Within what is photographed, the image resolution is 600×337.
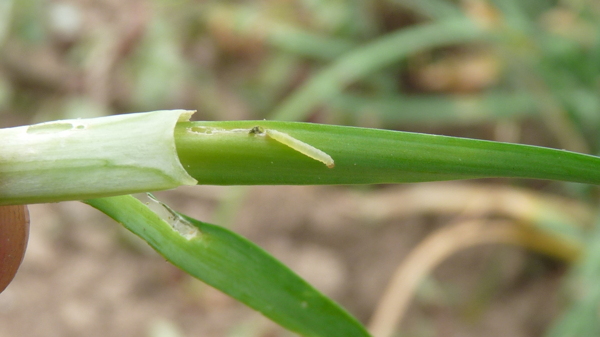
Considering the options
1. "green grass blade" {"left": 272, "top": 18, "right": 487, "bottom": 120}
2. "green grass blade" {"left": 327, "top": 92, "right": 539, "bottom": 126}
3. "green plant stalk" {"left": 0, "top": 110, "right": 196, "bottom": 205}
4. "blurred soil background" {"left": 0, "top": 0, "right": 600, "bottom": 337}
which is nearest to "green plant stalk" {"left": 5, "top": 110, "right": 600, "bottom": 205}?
"green plant stalk" {"left": 0, "top": 110, "right": 196, "bottom": 205}

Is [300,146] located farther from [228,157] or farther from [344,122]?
[344,122]

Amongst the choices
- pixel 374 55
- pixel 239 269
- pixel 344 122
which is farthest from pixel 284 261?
pixel 239 269

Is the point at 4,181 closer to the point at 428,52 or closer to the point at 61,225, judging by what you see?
the point at 61,225

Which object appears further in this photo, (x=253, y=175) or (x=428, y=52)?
(x=428, y=52)

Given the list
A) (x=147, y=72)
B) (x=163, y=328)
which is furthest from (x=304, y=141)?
(x=147, y=72)

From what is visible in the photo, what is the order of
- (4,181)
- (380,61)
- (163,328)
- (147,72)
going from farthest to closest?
(147,72), (380,61), (163,328), (4,181)

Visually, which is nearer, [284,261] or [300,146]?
[300,146]
